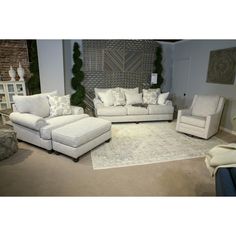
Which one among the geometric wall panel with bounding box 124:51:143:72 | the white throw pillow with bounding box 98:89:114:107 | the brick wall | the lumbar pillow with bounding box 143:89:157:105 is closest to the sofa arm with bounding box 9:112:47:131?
the white throw pillow with bounding box 98:89:114:107

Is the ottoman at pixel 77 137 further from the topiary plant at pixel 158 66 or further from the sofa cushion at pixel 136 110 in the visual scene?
the topiary plant at pixel 158 66

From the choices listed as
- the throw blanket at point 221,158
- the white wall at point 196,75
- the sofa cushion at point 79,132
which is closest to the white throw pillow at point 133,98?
the white wall at point 196,75

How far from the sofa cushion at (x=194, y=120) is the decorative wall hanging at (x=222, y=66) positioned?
3.78 feet

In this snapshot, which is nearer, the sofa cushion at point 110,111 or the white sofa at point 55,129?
the white sofa at point 55,129

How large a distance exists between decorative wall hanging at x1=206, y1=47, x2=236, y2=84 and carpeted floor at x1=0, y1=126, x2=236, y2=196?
2201 millimetres

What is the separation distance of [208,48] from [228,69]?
864mm

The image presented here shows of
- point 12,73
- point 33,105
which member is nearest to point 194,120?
point 33,105

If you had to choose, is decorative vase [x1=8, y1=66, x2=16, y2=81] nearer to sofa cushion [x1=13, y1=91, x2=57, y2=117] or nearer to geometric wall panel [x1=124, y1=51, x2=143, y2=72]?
sofa cushion [x1=13, y1=91, x2=57, y2=117]

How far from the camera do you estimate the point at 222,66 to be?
12.6 ft

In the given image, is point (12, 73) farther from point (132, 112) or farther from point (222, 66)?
point (222, 66)

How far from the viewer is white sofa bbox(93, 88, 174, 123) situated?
4215 millimetres

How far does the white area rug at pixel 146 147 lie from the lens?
102 inches

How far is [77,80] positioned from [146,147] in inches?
115

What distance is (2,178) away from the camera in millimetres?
2113
